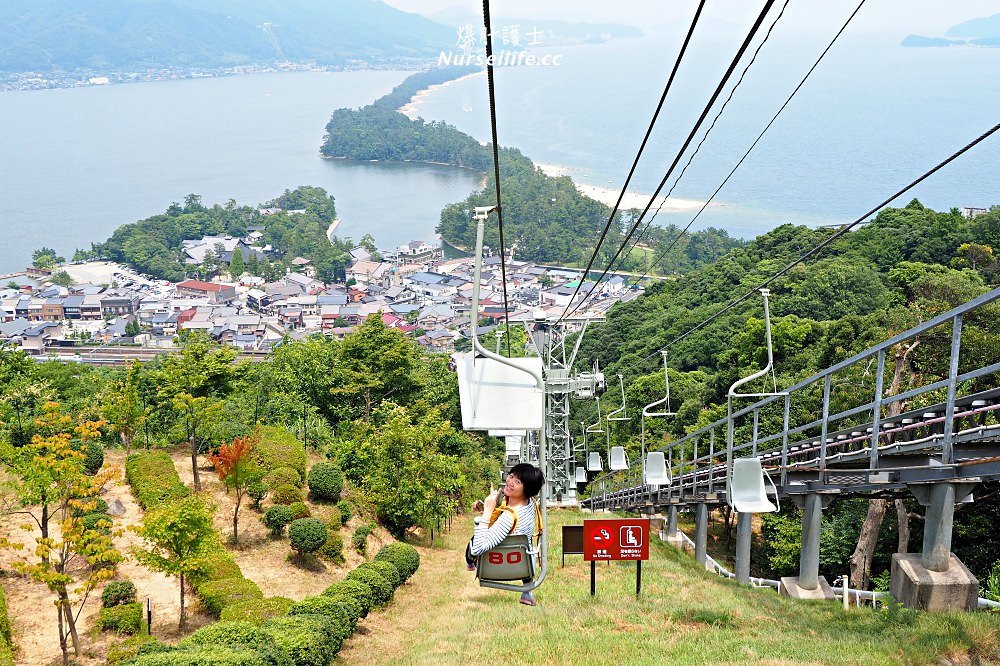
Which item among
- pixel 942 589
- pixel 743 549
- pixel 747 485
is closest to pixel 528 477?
pixel 747 485

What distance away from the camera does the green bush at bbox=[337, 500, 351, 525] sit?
1371 centimetres

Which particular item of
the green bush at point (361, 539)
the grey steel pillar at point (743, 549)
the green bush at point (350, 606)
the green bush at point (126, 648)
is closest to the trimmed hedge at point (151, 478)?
the green bush at point (361, 539)

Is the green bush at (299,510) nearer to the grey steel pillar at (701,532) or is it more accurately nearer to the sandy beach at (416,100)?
the grey steel pillar at (701,532)

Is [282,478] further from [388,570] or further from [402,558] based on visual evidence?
[388,570]

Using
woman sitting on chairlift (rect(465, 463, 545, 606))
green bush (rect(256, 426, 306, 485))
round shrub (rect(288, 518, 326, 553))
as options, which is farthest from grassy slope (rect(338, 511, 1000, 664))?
green bush (rect(256, 426, 306, 485))

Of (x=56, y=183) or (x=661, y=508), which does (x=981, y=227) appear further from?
(x=56, y=183)

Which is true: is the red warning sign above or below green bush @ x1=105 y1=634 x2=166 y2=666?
above

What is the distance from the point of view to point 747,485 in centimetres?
699

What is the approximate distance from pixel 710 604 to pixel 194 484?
30.6 feet

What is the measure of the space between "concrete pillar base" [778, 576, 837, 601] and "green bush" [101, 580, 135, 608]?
23.2 feet

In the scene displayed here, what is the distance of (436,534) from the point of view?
1570 centimetres

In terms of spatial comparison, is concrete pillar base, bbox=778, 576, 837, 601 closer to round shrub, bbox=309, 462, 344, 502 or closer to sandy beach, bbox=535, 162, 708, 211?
round shrub, bbox=309, 462, 344, 502

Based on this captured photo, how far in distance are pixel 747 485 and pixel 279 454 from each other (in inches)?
376

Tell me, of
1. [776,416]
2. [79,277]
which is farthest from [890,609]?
[79,277]
